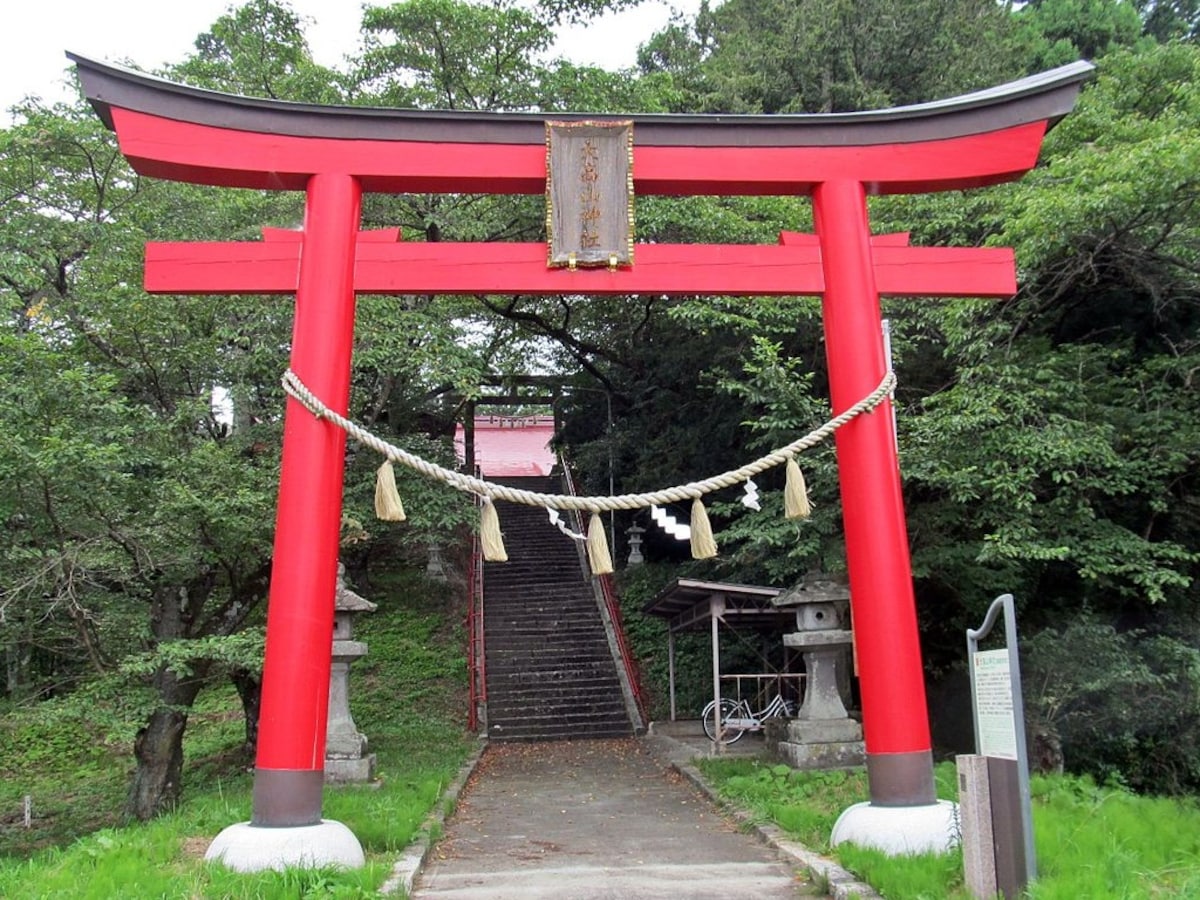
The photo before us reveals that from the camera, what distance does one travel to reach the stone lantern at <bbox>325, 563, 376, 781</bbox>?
375 inches

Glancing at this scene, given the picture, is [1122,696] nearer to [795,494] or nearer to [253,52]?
[795,494]

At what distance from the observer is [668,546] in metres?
20.7

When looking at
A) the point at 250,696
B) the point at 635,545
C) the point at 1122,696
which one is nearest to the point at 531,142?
the point at 1122,696

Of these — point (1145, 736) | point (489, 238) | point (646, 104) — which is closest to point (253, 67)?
point (489, 238)

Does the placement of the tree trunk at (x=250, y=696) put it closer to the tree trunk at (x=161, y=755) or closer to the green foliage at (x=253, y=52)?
the tree trunk at (x=161, y=755)

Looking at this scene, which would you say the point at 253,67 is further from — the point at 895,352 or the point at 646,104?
the point at 895,352

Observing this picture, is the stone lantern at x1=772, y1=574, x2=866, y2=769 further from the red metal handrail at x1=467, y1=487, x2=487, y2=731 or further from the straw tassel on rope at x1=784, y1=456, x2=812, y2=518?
the red metal handrail at x1=467, y1=487, x2=487, y2=731

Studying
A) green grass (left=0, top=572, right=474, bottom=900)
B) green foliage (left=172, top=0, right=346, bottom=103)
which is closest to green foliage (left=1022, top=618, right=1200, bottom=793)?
green grass (left=0, top=572, right=474, bottom=900)

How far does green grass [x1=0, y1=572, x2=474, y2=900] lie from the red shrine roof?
12196 mm

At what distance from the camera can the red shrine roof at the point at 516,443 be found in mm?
33125

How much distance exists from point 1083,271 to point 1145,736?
484 centimetres

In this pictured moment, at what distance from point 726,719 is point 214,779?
665cm

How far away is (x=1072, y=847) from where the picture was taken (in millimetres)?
5078

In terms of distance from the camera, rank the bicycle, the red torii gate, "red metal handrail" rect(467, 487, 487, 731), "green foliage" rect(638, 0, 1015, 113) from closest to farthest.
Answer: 1. the red torii gate
2. the bicycle
3. "red metal handrail" rect(467, 487, 487, 731)
4. "green foliage" rect(638, 0, 1015, 113)
